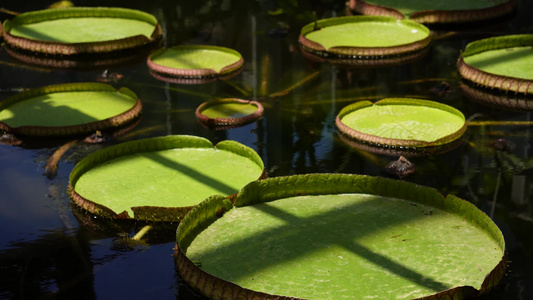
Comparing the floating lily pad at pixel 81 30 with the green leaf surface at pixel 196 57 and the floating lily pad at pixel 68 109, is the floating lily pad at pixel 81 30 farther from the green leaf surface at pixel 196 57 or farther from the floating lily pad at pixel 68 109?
the floating lily pad at pixel 68 109

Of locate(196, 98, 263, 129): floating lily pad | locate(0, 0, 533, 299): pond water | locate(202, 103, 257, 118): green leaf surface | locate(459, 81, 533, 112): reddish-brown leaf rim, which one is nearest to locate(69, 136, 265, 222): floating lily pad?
locate(0, 0, 533, 299): pond water

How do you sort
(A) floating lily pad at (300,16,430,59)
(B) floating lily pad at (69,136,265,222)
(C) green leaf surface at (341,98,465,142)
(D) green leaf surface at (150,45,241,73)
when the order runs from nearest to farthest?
(B) floating lily pad at (69,136,265,222)
(C) green leaf surface at (341,98,465,142)
(D) green leaf surface at (150,45,241,73)
(A) floating lily pad at (300,16,430,59)

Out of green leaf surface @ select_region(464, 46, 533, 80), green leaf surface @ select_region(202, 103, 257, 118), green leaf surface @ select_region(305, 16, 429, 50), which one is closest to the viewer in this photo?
green leaf surface @ select_region(202, 103, 257, 118)

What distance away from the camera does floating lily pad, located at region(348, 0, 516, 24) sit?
8.58m

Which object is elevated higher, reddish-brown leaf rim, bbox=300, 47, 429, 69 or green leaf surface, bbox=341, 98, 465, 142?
green leaf surface, bbox=341, 98, 465, 142

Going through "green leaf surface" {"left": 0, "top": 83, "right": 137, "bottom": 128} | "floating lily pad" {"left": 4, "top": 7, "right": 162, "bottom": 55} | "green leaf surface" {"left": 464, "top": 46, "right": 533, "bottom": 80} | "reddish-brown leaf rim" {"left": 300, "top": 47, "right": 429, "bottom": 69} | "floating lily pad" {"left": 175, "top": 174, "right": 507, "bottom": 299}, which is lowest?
"reddish-brown leaf rim" {"left": 300, "top": 47, "right": 429, "bottom": 69}

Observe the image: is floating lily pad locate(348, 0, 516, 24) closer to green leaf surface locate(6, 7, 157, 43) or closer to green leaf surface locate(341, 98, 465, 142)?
green leaf surface locate(6, 7, 157, 43)

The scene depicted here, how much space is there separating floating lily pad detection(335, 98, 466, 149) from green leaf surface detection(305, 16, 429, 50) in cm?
172

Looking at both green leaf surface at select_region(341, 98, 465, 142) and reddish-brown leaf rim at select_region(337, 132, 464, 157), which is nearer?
reddish-brown leaf rim at select_region(337, 132, 464, 157)

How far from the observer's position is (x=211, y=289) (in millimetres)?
3775

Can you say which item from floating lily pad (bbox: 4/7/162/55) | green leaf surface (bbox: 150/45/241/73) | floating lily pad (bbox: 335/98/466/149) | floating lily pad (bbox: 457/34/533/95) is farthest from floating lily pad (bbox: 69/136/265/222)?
floating lily pad (bbox: 4/7/162/55)

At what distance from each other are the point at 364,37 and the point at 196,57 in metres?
1.70

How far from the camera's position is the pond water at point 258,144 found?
4172mm

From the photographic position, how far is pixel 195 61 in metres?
7.52
